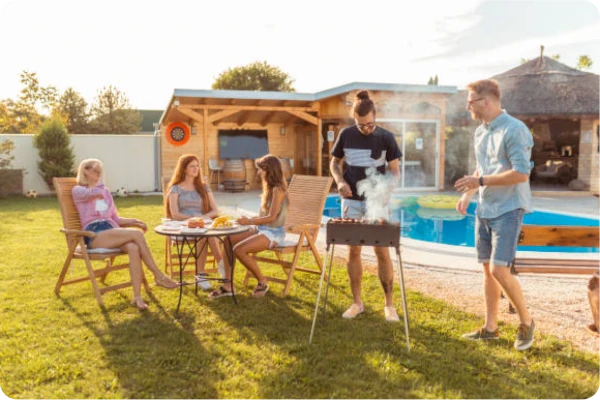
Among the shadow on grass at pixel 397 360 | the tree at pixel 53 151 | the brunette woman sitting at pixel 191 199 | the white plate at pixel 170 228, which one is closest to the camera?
the shadow on grass at pixel 397 360

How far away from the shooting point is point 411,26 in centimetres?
806

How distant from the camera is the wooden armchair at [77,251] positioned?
414cm

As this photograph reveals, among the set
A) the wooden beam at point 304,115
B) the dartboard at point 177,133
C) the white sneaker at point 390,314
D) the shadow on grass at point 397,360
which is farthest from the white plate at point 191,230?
the dartboard at point 177,133

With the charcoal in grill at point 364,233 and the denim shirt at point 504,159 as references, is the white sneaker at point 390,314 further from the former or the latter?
the denim shirt at point 504,159

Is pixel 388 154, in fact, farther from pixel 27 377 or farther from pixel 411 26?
pixel 411 26

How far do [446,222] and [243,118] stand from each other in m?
7.98

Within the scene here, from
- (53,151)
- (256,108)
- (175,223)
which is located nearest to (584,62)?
(256,108)

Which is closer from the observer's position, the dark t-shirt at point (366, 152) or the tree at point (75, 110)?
the dark t-shirt at point (366, 152)

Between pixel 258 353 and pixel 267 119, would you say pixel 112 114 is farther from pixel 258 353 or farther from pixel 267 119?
pixel 258 353

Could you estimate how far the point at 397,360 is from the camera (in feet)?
10.1

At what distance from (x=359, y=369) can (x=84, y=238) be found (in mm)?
2638

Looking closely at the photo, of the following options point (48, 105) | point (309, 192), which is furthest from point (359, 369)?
point (48, 105)

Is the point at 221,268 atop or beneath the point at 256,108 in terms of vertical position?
beneath

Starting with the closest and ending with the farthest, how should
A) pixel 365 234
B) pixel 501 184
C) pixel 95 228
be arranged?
1. pixel 501 184
2. pixel 365 234
3. pixel 95 228
